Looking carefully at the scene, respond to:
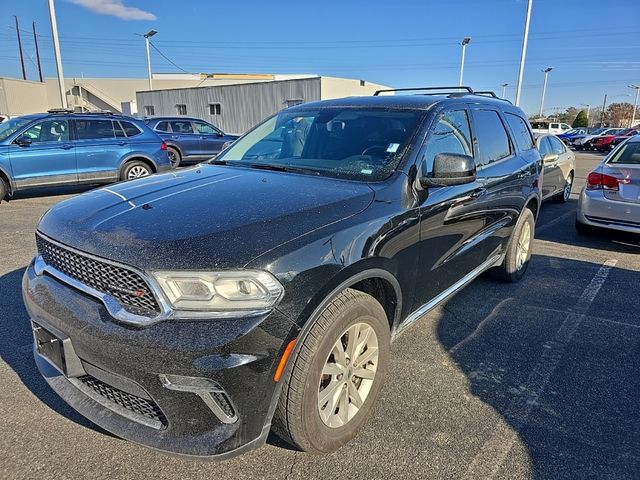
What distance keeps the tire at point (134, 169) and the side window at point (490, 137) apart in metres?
7.80

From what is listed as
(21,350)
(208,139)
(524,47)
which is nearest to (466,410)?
(21,350)

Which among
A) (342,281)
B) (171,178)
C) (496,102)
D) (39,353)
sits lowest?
(39,353)

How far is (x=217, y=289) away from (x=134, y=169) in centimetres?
923

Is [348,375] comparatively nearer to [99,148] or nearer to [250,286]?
[250,286]

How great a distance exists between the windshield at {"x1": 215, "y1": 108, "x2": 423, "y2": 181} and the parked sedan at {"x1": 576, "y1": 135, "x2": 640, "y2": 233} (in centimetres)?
439

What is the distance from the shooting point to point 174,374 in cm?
186

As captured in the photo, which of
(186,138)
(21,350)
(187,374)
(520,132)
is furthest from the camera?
(186,138)

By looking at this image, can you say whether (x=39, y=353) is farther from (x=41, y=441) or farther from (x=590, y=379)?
(x=590, y=379)

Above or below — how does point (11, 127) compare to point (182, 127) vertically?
above

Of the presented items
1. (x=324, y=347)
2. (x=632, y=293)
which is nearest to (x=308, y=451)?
(x=324, y=347)

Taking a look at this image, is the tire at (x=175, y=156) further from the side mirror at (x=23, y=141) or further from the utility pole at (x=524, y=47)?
the utility pole at (x=524, y=47)

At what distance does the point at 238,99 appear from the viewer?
31.2 meters

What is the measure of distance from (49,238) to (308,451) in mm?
1720

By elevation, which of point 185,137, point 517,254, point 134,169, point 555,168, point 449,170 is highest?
point 449,170
